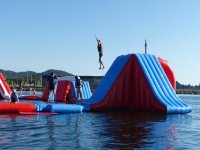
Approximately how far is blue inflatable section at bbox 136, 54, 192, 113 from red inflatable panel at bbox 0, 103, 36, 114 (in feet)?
18.5

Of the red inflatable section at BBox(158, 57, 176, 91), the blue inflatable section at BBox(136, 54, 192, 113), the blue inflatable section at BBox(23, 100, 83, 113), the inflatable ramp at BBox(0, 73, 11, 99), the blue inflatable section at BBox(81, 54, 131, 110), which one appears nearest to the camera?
the blue inflatable section at BBox(23, 100, 83, 113)

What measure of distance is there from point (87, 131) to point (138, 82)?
7811mm

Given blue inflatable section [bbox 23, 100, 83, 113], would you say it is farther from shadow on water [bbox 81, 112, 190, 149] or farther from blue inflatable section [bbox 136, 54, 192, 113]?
blue inflatable section [bbox 136, 54, 192, 113]

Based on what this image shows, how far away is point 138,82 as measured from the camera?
1748 centimetres

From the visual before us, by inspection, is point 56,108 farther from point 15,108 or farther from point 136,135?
point 136,135

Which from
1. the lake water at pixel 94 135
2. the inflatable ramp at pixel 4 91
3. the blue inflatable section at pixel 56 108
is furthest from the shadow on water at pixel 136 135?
the inflatable ramp at pixel 4 91

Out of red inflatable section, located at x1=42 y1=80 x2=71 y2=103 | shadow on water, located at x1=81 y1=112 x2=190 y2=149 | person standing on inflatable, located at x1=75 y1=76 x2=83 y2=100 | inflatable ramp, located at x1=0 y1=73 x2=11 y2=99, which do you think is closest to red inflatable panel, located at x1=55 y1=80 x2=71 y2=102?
red inflatable section, located at x1=42 y1=80 x2=71 y2=103

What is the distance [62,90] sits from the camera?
2453 centimetres

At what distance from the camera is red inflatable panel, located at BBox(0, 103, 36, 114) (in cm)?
1427

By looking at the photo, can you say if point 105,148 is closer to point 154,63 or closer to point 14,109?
point 14,109

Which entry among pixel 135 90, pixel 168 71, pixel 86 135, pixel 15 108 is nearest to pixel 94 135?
pixel 86 135

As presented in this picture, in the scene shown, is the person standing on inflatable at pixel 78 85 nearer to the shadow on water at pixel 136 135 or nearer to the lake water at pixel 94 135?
the lake water at pixel 94 135

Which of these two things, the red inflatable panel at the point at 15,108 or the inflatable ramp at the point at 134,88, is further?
the inflatable ramp at the point at 134,88

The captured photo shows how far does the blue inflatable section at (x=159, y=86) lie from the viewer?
16219mm
